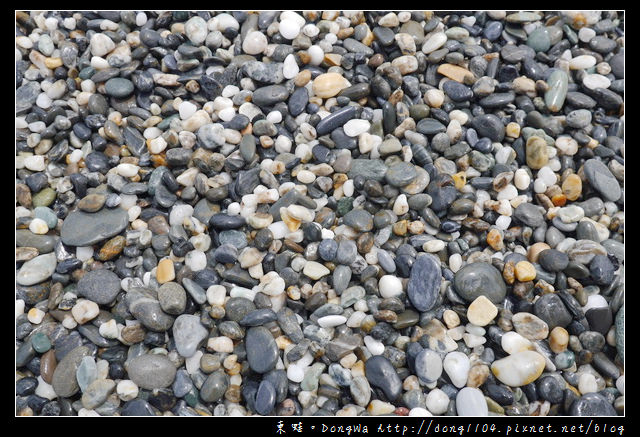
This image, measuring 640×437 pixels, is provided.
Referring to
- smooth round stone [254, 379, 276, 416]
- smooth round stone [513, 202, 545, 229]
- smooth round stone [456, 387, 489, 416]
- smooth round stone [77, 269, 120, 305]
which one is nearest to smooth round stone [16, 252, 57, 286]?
smooth round stone [77, 269, 120, 305]

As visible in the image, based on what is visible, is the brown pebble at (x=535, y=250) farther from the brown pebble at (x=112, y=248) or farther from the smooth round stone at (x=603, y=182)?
the brown pebble at (x=112, y=248)

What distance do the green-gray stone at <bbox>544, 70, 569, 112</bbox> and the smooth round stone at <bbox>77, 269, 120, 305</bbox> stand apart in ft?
5.11

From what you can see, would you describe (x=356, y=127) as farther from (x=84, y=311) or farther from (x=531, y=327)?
(x=84, y=311)

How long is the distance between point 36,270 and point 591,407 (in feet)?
5.11

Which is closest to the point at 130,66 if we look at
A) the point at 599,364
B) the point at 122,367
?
the point at 122,367

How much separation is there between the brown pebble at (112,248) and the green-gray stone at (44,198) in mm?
288

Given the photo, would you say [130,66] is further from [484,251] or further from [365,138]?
[484,251]

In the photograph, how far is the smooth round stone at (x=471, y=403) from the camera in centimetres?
122

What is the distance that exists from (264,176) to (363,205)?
0.33 meters

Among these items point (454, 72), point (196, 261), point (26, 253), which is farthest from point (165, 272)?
point (454, 72)

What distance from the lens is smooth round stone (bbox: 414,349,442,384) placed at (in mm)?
1260

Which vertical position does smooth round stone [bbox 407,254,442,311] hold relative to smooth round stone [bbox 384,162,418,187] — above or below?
below

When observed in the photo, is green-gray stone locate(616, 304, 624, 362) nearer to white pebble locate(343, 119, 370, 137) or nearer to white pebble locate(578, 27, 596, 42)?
white pebble locate(343, 119, 370, 137)

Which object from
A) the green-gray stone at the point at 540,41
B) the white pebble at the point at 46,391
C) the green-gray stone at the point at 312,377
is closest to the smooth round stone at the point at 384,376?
the green-gray stone at the point at 312,377
